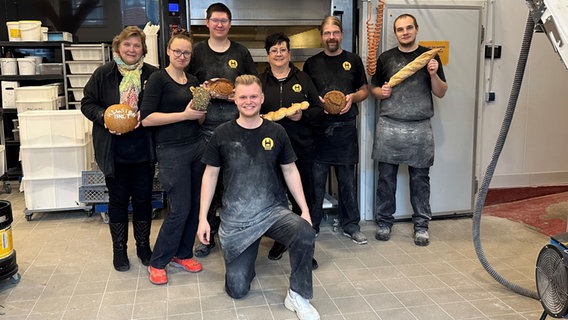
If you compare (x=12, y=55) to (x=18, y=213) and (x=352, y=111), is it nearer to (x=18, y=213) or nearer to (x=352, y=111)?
(x=18, y=213)

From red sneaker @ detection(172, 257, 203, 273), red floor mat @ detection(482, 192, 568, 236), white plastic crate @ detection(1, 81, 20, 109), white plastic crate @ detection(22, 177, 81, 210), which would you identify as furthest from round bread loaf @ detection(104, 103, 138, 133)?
white plastic crate @ detection(1, 81, 20, 109)

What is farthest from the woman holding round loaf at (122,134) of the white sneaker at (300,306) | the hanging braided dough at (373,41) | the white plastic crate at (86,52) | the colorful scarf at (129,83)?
the white plastic crate at (86,52)

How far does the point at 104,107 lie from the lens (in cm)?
308

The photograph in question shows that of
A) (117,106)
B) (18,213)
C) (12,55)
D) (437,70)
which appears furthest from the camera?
(12,55)

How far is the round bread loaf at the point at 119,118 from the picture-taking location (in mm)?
2906

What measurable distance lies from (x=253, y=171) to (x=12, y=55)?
4.32 meters

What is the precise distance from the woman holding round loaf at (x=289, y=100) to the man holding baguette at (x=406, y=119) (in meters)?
0.68

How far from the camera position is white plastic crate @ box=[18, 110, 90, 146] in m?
4.34

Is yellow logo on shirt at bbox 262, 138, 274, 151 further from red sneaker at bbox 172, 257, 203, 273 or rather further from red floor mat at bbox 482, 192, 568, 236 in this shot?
red floor mat at bbox 482, 192, 568, 236

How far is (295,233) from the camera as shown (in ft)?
8.74

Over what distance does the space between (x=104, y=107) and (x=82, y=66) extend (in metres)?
2.76

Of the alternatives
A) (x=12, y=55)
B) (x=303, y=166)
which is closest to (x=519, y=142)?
(x=303, y=166)

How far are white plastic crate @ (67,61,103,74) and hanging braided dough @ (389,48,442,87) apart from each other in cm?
331

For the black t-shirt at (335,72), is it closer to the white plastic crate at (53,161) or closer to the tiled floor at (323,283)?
the tiled floor at (323,283)
